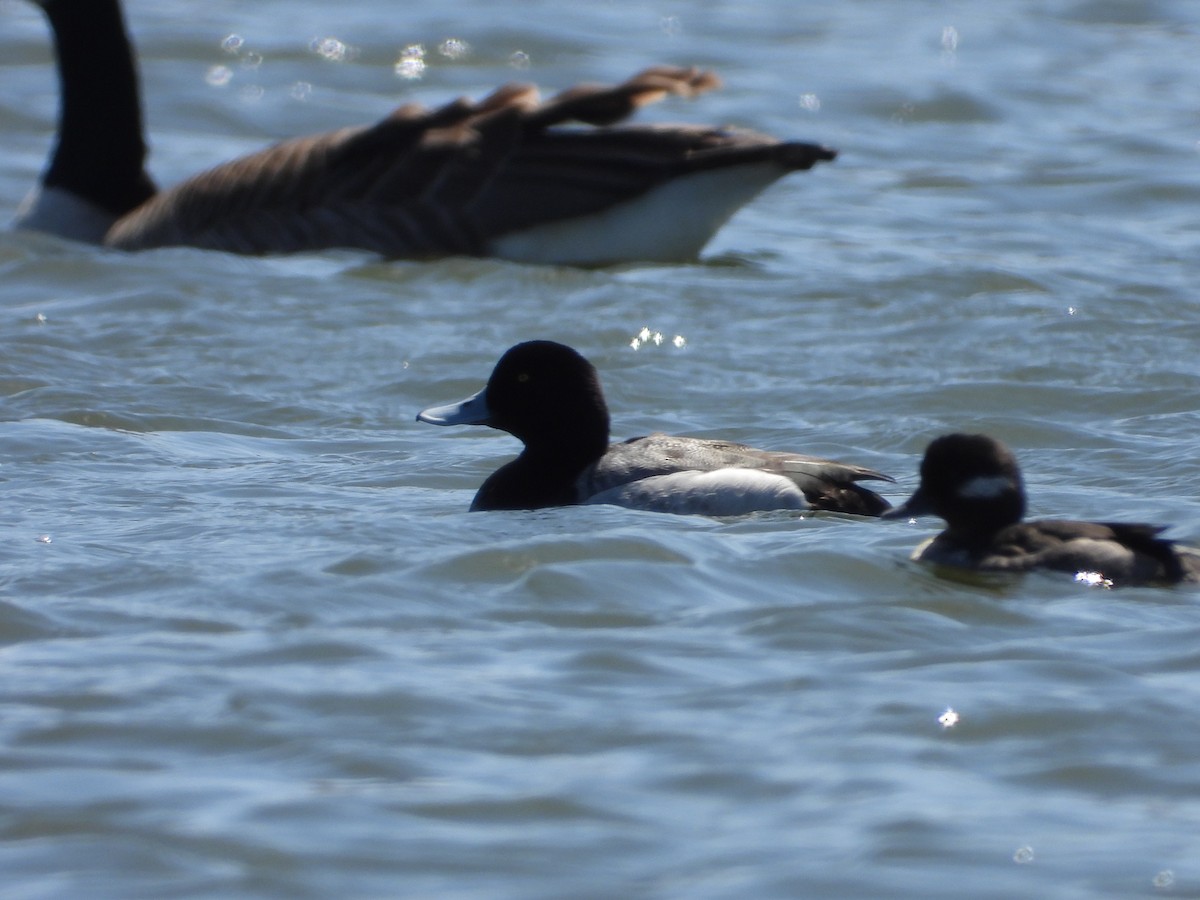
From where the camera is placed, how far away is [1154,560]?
7020 millimetres

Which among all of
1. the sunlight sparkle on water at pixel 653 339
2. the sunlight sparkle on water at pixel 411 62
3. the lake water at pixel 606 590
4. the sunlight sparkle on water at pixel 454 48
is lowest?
the lake water at pixel 606 590

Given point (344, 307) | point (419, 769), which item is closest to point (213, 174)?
point (344, 307)

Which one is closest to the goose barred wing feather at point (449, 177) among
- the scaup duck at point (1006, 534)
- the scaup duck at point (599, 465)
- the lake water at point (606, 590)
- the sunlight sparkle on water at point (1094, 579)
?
the lake water at point (606, 590)

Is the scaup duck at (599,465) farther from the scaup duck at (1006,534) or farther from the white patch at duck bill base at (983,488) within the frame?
the white patch at duck bill base at (983,488)

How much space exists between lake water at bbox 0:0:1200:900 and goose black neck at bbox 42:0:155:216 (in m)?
0.66

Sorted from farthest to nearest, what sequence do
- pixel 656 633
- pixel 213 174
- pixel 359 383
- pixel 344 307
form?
pixel 213 174
pixel 344 307
pixel 359 383
pixel 656 633

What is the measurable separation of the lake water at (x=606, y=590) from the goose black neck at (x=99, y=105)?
25.8 inches

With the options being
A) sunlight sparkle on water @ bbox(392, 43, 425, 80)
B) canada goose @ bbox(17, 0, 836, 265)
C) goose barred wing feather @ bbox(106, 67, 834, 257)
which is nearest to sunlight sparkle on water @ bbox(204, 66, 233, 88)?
sunlight sparkle on water @ bbox(392, 43, 425, 80)

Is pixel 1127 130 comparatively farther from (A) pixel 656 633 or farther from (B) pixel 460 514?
(A) pixel 656 633

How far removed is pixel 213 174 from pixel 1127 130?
8.31 meters

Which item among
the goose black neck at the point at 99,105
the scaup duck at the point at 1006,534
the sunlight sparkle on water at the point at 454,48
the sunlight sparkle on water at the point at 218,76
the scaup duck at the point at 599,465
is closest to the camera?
the scaup duck at the point at 1006,534

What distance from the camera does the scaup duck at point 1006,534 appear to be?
702cm

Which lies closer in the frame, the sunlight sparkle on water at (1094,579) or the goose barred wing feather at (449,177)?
the sunlight sparkle on water at (1094,579)

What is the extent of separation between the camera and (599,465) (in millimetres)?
8469
